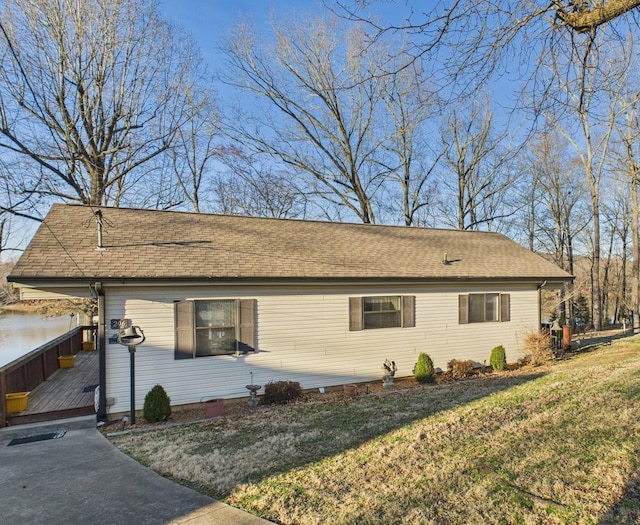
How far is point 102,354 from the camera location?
7.41m

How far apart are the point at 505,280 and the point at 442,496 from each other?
30.4 feet

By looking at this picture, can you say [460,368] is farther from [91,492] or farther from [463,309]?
[91,492]

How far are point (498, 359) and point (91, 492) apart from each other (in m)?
10.0

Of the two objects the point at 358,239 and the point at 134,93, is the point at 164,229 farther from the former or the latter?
the point at 134,93

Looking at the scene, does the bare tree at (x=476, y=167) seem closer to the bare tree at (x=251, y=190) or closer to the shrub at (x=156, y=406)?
the bare tree at (x=251, y=190)

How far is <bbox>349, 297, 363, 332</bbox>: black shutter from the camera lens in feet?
31.9

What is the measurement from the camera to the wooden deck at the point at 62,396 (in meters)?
7.29

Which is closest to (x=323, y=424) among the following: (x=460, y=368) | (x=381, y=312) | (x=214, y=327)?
(x=214, y=327)

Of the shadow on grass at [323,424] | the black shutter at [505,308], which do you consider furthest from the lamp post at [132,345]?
the black shutter at [505,308]

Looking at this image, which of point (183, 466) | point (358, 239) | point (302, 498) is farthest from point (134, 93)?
point (302, 498)

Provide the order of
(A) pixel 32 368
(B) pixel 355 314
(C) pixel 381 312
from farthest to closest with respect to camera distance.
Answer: (C) pixel 381 312, (B) pixel 355 314, (A) pixel 32 368

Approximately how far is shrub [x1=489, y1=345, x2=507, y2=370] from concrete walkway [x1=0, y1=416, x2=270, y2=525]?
9.37 meters

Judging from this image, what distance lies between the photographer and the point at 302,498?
11.9 ft

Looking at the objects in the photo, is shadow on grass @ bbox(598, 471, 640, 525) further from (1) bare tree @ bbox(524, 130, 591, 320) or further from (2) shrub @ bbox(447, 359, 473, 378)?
(1) bare tree @ bbox(524, 130, 591, 320)
